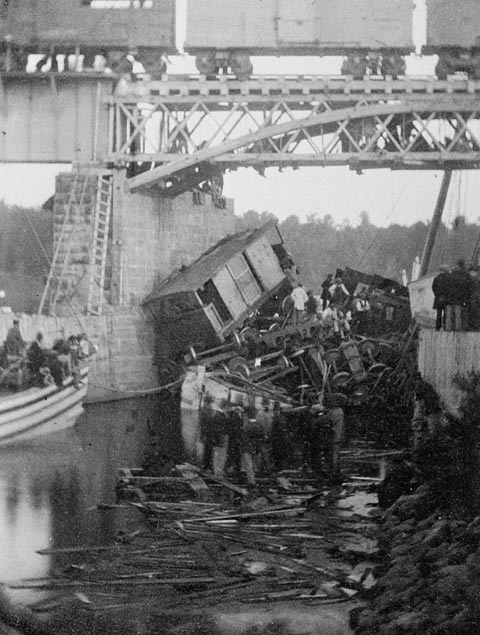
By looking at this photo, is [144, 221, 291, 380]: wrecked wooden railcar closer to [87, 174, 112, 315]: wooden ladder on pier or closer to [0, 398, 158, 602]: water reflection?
[87, 174, 112, 315]: wooden ladder on pier

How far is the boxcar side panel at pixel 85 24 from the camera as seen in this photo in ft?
40.1

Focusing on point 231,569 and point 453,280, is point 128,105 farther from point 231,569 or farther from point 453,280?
point 231,569

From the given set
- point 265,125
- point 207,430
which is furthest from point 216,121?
point 207,430

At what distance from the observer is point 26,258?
16703 millimetres

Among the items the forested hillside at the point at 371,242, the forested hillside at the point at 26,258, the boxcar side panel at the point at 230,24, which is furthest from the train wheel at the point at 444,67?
the forested hillside at the point at 26,258

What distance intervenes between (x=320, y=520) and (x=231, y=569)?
1.70 metres

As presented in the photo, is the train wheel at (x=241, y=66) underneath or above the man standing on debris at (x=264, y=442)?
above

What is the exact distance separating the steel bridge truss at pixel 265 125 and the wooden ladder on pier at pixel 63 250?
34.1 inches

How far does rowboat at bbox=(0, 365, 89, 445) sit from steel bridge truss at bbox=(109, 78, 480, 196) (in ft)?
12.7

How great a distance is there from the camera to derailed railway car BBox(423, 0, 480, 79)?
8.80m

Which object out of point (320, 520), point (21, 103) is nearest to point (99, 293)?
point (21, 103)

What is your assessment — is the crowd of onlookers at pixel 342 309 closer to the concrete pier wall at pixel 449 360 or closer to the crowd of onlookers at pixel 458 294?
the concrete pier wall at pixel 449 360

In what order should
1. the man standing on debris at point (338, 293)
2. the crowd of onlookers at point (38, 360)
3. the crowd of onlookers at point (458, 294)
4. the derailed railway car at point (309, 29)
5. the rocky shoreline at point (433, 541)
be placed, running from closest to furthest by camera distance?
the rocky shoreline at point (433, 541) < the crowd of onlookers at point (458, 294) < the derailed railway car at point (309, 29) < the crowd of onlookers at point (38, 360) < the man standing on debris at point (338, 293)

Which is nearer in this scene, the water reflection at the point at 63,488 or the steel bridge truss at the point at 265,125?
the water reflection at the point at 63,488
